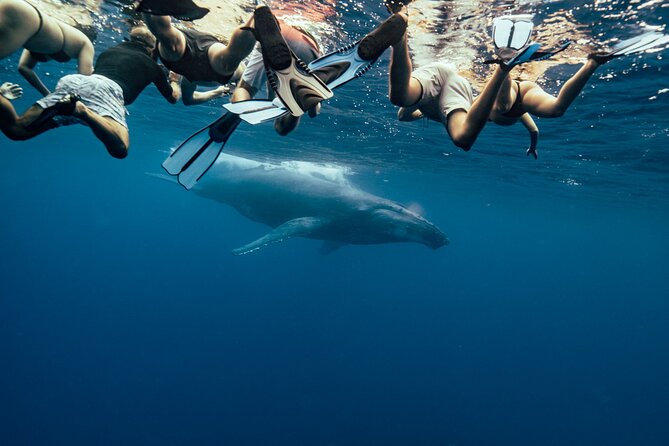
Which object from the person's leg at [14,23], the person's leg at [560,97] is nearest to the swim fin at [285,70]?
the person's leg at [14,23]

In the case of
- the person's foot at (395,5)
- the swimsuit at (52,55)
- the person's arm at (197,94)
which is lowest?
the person's arm at (197,94)

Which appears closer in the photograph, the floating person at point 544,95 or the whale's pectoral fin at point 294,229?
the floating person at point 544,95

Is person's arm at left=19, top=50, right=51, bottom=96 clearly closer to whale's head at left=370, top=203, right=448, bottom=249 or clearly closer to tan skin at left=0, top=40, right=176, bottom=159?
tan skin at left=0, top=40, right=176, bottom=159

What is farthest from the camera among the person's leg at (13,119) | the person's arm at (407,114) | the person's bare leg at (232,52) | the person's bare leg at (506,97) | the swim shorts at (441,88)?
the person's arm at (407,114)

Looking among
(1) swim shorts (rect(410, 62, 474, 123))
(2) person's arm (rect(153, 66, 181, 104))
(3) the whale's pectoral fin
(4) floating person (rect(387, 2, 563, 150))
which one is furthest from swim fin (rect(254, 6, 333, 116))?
(3) the whale's pectoral fin

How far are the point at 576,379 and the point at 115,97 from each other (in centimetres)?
4814

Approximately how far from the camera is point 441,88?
438cm

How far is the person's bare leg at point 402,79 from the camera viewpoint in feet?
11.5

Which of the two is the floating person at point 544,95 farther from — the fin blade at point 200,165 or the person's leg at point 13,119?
the person's leg at point 13,119

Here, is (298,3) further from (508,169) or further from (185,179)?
(508,169)

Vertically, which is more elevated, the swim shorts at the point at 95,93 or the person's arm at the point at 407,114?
the swim shorts at the point at 95,93

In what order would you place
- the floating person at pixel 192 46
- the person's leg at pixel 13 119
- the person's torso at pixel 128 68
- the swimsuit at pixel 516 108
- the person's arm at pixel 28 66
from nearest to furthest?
the person's leg at pixel 13 119
the floating person at pixel 192 46
the person's torso at pixel 128 68
the swimsuit at pixel 516 108
the person's arm at pixel 28 66

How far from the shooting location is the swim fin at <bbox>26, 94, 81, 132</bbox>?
2576mm

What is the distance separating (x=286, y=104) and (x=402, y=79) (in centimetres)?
136
